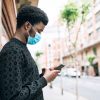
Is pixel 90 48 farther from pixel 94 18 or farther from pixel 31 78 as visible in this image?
pixel 31 78

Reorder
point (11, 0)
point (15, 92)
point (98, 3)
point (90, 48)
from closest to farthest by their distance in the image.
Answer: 1. point (15, 92)
2. point (11, 0)
3. point (98, 3)
4. point (90, 48)

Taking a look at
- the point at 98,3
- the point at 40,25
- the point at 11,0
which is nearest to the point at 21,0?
the point at 11,0

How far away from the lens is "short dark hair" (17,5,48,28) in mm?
2726

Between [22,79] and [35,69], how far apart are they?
0.15m

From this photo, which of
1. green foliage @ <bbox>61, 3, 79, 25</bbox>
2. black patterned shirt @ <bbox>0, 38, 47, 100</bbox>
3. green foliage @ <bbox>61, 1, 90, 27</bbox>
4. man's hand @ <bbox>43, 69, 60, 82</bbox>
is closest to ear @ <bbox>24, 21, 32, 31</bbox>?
black patterned shirt @ <bbox>0, 38, 47, 100</bbox>

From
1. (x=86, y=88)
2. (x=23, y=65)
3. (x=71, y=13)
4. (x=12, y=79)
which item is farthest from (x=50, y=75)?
(x=86, y=88)

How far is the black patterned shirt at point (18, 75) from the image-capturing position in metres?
2.48

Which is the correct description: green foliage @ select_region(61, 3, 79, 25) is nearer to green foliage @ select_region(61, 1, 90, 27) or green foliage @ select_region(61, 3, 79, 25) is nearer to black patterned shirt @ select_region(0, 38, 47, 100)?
green foliage @ select_region(61, 1, 90, 27)

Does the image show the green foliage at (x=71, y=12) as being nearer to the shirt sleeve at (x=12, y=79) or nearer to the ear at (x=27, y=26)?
the ear at (x=27, y=26)

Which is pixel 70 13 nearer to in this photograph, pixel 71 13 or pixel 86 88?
pixel 71 13

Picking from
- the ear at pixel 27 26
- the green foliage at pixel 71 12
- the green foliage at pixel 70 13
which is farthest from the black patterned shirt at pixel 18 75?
the green foliage at pixel 70 13

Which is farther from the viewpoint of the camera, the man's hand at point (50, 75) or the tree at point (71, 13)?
the tree at point (71, 13)

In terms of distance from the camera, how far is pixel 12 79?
8.16 feet

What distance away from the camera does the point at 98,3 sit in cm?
5850
